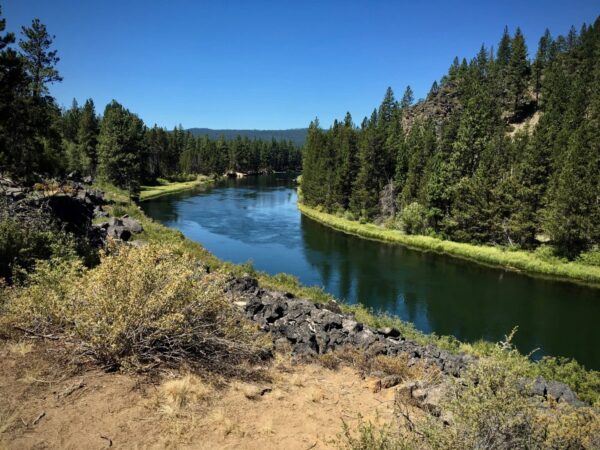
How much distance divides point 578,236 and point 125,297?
4547cm

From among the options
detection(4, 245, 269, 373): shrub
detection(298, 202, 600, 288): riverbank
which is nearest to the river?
detection(298, 202, 600, 288): riverbank

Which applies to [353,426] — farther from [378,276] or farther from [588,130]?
[588,130]

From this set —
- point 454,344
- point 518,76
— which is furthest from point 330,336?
point 518,76

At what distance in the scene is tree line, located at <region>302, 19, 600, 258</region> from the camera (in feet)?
138

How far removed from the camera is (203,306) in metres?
9.06

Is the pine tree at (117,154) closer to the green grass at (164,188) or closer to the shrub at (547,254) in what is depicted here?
the green grass at (164,188)

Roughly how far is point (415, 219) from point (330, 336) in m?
45.1

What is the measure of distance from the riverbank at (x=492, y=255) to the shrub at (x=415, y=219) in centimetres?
154

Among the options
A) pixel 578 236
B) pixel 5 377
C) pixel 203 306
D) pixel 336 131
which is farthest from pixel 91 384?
pixel 336 131

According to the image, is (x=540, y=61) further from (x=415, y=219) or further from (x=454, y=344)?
(x=454, y=344)

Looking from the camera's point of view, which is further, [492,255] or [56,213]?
[492,255]

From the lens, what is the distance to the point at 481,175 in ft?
166

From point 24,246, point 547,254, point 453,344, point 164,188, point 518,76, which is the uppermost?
point 518,76

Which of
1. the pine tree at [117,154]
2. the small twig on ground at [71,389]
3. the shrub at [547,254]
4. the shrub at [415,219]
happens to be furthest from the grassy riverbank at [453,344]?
the pine tree at [117,154]
